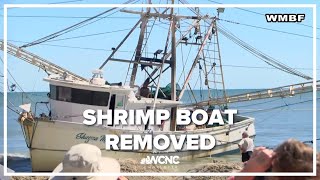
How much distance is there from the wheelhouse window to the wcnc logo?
18.9ft

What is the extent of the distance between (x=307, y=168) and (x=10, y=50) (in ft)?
20.5

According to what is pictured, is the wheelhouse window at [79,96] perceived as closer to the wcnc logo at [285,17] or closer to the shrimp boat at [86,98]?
the shrimp boat at [86,98]

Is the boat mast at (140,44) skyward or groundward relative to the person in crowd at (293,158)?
skyward

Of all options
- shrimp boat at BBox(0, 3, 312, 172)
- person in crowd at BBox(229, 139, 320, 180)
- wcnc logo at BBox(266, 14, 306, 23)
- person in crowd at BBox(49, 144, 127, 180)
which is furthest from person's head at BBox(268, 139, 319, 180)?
shrimp boat at BBox(0, 3, 312, 172)

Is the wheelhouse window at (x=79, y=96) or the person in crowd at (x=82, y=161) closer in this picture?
the person in crowd at (x=82, y=161)

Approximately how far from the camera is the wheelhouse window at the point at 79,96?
9492mm

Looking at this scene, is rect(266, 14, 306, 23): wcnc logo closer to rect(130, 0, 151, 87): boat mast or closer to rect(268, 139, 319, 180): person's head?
rect(268, 139, 319, 180): person's head

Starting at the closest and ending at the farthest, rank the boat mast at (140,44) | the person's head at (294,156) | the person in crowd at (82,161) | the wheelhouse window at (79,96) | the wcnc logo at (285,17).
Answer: the person's head at (294,156)
the person in crowd at (82,161)
the wcnc logo at (285,17)
the boat mast at (140,44)
the wheelhouse window at (79,96)

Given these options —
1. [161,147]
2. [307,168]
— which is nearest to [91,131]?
[161,147]

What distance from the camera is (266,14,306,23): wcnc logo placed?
150 inches

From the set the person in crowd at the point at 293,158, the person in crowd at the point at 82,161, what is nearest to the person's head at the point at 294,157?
the person in crowd at the point at 293,158

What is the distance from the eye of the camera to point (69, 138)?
30.7 feet

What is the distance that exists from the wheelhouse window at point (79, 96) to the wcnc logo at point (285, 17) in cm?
577

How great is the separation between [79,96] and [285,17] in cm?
641
